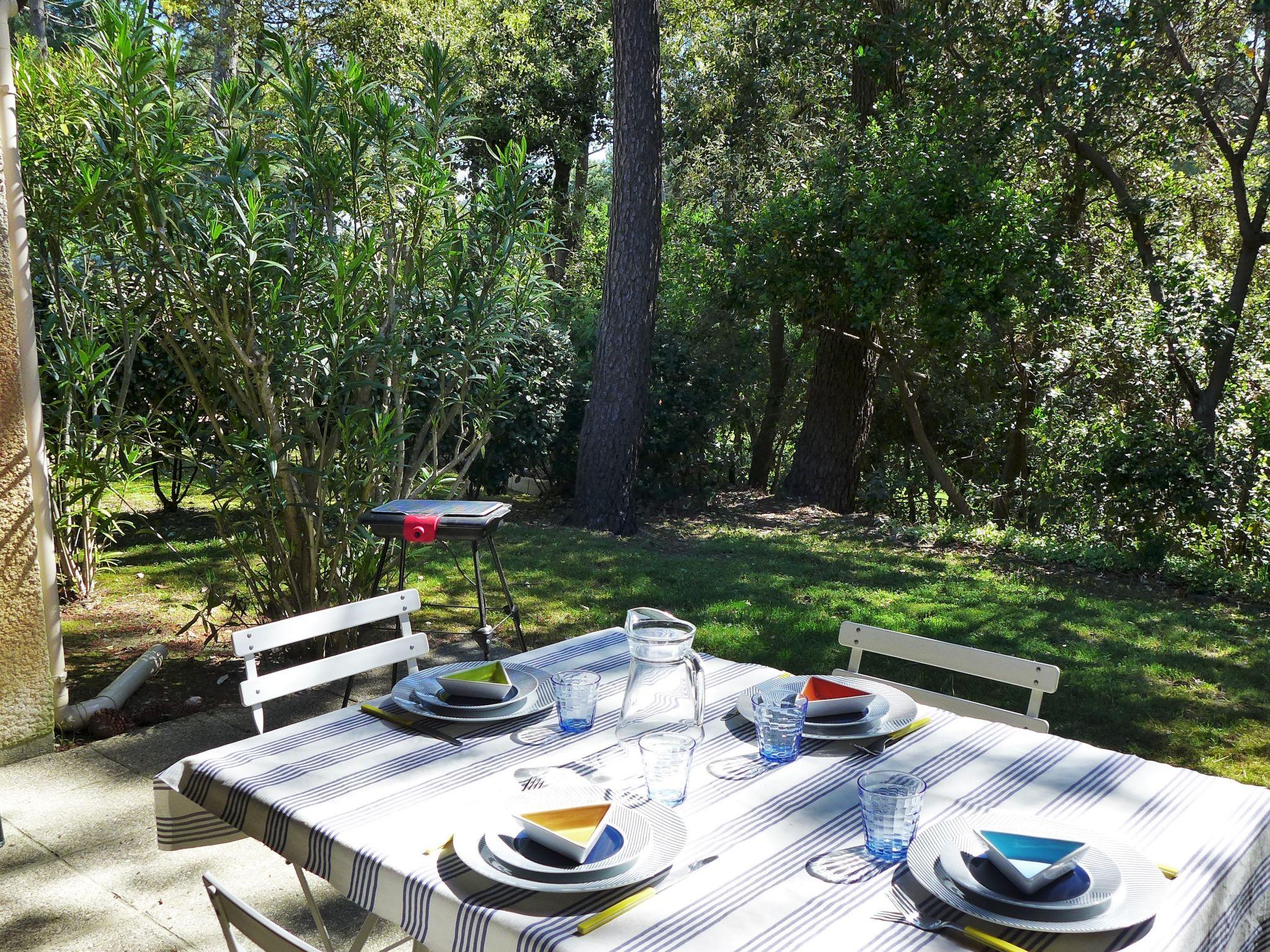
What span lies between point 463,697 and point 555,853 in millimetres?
665

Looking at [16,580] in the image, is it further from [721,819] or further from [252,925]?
[721,819]

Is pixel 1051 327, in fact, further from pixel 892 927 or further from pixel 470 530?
pixel 892 927

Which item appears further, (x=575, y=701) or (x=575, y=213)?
(x=575, y=213)

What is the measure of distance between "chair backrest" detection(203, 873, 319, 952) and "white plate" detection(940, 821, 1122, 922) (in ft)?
2.87

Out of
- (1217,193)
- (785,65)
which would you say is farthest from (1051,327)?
(785,65)

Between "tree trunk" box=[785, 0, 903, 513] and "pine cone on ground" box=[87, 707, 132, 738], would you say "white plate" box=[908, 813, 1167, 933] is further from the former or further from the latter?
"tree trunk" box=[785, 0, 903, 513]

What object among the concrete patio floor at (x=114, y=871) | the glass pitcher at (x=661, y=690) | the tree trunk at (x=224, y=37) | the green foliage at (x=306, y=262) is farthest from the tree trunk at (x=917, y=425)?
the tree trunk at (x=224, y=37)

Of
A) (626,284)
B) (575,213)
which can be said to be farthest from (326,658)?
(575,213)

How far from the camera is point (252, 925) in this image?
134 cm

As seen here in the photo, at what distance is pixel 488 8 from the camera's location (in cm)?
1427

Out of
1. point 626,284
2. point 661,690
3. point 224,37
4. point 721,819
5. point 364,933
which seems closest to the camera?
point 721,819

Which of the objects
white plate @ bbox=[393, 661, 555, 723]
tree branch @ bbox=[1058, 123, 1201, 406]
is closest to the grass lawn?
white plate @ bbox=[393, 661, 555, 723]

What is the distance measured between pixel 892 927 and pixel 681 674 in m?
0.61

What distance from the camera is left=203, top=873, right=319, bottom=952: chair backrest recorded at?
127 centimetres
